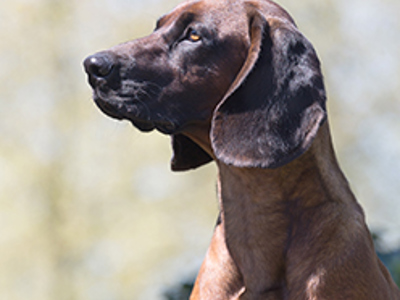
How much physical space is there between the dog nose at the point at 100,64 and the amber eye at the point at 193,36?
1.24 feet

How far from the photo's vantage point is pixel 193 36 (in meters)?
2.86

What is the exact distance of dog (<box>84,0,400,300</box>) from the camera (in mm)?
2707

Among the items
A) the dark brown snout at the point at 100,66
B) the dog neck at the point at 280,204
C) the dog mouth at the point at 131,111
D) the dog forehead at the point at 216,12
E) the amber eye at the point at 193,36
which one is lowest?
the dog neck at the point at 280,204

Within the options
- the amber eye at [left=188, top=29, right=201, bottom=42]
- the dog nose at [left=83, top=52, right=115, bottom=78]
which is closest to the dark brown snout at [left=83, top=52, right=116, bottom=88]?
the dog nose at [left=83, top=52, right=115, bottom=78]

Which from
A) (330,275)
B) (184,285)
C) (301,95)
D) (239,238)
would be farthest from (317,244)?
(184,285)

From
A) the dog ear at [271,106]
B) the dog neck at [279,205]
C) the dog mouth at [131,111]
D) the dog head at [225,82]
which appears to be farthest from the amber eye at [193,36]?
the dog neck at [279,205]

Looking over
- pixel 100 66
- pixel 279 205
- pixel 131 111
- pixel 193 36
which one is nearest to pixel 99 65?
pixel 100 66

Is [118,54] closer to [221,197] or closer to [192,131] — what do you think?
[192,131]

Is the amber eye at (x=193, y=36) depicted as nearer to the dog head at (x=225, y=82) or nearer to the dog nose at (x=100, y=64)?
the dog head at (x=225, y=82)

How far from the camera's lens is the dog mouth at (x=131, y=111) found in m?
2.75

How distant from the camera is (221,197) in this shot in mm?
3102

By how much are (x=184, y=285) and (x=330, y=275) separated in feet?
12.1

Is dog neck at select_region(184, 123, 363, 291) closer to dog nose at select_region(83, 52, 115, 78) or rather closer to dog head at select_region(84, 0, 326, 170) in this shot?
dog head at select_region(84, 0, 326, 170)

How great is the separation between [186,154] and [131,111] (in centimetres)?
70
